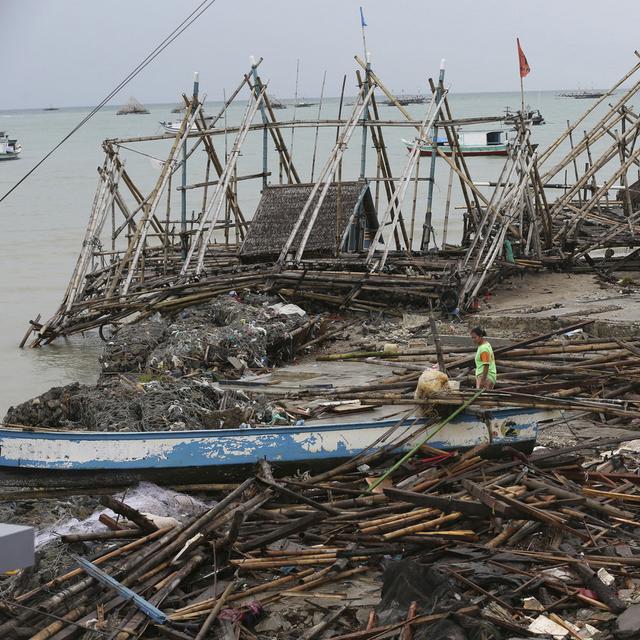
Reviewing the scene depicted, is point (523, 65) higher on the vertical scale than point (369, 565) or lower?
higher

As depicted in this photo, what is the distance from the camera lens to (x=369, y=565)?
23.7 ft

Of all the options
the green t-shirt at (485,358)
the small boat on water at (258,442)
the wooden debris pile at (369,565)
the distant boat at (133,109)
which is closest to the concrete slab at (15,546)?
the wooden debris pile at (369,565)

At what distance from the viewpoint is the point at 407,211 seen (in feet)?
122

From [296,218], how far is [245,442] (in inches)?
372

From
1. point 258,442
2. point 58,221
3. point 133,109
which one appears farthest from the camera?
point 133,109

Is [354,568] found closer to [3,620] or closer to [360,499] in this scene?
[360,499]

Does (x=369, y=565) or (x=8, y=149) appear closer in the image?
(x=369, y=565)

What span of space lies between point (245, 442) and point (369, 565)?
2.13 metres

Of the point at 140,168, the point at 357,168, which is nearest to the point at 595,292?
the point at 357,168

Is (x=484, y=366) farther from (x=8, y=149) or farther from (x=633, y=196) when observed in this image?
(x=8, y=149)

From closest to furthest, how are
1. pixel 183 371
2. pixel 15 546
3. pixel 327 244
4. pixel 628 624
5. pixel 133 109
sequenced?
1. pixel 15 546
2. pixel 628 624
3. pixel 183 371
4. pixel 327 244
5. pixel 133 109

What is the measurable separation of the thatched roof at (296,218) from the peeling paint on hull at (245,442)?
848 centimetres

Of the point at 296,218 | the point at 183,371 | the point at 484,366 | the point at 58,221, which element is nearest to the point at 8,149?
the point at 58,221

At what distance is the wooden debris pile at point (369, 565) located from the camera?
21.2ft
